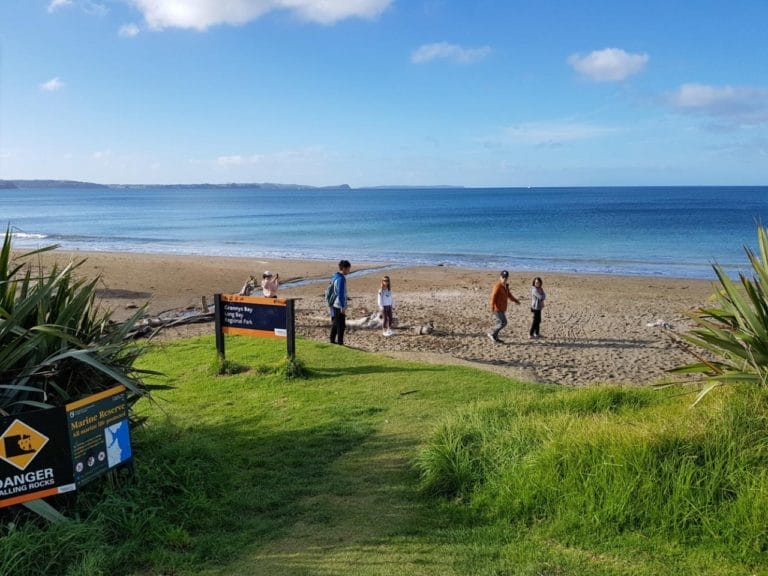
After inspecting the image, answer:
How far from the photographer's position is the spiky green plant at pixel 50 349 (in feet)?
15.5

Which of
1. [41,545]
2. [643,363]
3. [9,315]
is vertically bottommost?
[643,363]

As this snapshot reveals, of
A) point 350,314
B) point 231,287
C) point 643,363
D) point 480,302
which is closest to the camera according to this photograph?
point 643,363

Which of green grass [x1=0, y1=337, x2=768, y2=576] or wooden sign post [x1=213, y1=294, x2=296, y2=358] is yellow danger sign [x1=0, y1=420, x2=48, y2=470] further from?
wooden sign post [x1=213, y1=294, x2=296, y2=358]

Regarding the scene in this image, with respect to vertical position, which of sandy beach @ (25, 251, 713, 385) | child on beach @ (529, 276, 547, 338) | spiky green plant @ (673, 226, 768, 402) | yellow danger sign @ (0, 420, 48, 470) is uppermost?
spiky green plant @ (673, 226, 768, 402)

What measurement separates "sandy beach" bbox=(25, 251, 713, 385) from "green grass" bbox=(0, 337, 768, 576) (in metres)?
2.86

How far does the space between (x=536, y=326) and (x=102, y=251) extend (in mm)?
31986

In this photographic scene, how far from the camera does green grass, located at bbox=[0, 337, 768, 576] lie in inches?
166

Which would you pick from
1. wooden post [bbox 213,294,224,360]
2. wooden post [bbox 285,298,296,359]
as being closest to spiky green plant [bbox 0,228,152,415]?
wooden post [bbox 285,298,296,359]

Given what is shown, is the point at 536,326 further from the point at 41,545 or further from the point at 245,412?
the point at 41,545

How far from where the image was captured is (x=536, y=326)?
1459 cm

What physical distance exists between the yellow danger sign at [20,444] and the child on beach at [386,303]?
10281 mm

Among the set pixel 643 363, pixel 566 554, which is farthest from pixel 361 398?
pixel 643 363

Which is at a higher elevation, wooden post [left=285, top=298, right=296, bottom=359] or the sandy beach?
wooden post [left=285, top=298, right=296, bottom=359]

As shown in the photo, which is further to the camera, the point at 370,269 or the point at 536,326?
the point at 370,269
